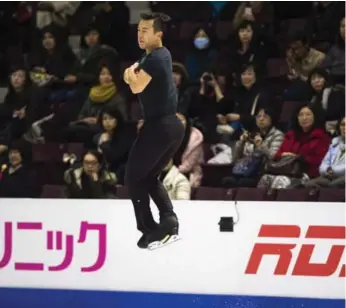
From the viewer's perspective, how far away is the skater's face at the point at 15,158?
28.4ft

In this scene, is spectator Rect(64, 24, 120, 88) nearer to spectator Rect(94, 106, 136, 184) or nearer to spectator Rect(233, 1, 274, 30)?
spectator Rect(94, 106, 136, 184)

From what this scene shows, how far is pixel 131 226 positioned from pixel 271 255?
3.66 feet

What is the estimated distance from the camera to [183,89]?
818 centimetres

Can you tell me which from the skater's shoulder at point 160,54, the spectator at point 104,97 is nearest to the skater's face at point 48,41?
the spectator at point 104,97

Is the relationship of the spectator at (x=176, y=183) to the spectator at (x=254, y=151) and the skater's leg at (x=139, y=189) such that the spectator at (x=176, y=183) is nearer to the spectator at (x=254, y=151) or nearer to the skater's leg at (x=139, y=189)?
the spectator at (x=254, y=151)

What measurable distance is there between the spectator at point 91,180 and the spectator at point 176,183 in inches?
18.1

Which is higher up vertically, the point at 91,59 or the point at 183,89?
the point at 183,89

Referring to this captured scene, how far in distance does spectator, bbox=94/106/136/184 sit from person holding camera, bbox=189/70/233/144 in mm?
659

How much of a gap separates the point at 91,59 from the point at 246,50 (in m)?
1.39

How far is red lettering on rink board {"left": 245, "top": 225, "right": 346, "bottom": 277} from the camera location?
7.81m

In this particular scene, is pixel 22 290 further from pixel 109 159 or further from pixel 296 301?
pixel 296 301

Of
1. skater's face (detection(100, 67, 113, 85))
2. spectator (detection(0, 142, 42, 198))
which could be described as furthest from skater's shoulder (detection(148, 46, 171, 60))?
spectator (detection(0, 142, 42, 198))

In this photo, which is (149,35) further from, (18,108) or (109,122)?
(18,108)

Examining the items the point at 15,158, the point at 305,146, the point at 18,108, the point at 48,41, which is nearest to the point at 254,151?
the point at 305,146
